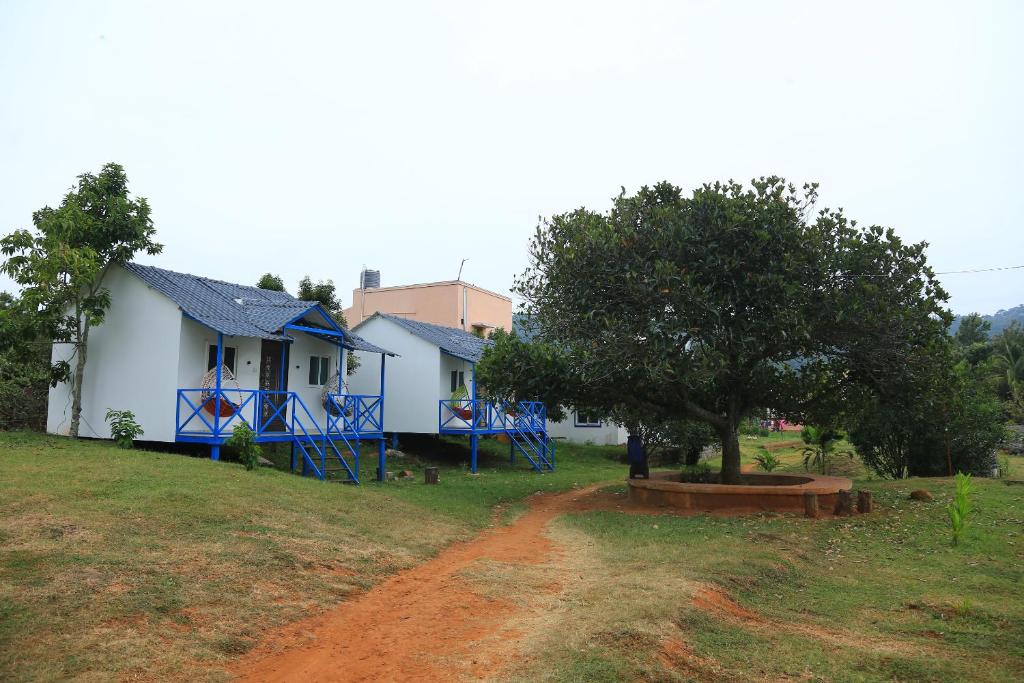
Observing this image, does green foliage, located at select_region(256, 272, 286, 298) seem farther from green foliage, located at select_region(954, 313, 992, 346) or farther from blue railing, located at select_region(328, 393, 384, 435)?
green foliage, located at select_region(954, 313, 992, 346)

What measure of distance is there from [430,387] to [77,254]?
11884mm

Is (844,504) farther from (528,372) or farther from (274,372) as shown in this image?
(274,372)

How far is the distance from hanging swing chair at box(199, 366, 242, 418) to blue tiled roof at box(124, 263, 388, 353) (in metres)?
1.13

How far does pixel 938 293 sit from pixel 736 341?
4200 millimetres

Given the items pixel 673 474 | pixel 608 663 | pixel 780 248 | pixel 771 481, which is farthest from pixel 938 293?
pixel 608 663

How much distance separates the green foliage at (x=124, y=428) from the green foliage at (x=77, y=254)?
140 centimetres

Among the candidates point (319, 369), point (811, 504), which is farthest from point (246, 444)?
point (811, 504)

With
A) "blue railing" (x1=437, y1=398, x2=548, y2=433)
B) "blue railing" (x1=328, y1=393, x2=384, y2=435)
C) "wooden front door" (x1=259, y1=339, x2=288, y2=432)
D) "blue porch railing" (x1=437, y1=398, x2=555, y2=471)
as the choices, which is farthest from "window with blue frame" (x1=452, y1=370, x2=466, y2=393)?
"wooden front door" (x1=259, y1=339, x2=288, y2=432)

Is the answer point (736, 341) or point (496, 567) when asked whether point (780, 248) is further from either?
point (496, 567)

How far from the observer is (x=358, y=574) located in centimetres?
920

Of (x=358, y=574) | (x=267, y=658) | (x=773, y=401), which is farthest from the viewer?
(x=773, y=401)

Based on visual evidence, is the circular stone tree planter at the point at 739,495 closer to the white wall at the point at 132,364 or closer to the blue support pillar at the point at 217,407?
the blue support pillar at the point at 217,407

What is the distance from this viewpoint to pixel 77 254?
16.3 metres

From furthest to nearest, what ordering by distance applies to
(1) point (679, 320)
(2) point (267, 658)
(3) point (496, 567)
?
(1) point (679, 320)
(3) point (496, 567)
(2) point (267, 658)
